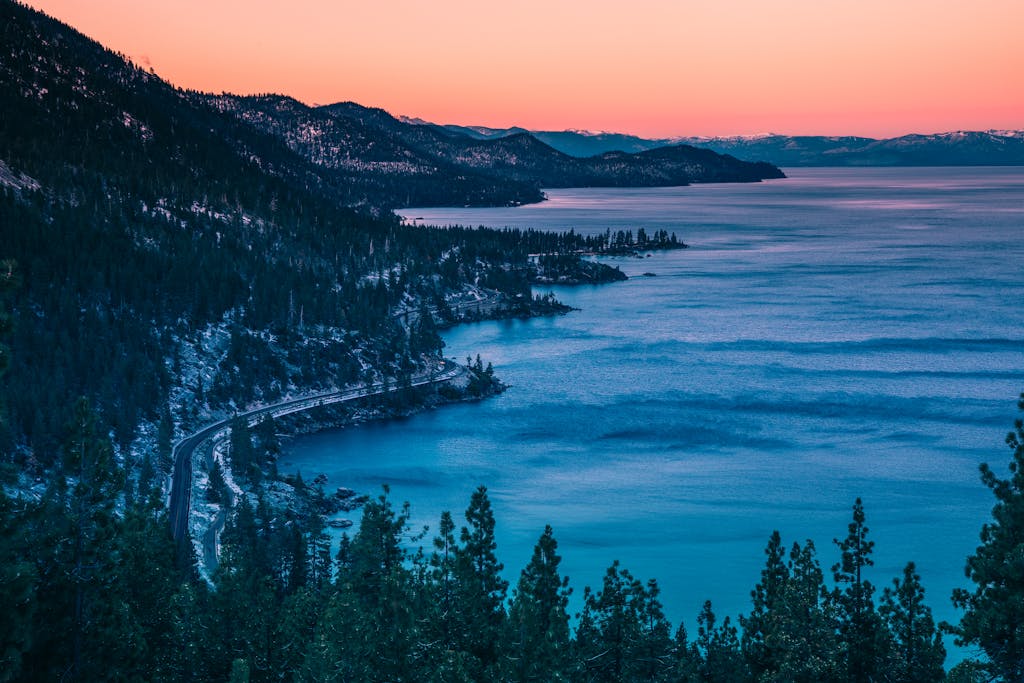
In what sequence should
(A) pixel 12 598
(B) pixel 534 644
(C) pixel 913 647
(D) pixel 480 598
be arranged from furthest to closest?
(D) pixel 480 598 → (C) pixel 913 647 → (B) pixel 534 644 → (A) pixel 12 598

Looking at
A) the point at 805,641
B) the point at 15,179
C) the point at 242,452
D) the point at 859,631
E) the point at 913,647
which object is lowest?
the point at 242,452

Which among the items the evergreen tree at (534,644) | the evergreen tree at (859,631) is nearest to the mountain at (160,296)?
the evergreen tree at (534,644)

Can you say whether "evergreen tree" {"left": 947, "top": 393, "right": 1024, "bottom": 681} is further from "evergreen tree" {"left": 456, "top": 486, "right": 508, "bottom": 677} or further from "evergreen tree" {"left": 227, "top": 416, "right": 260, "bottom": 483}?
"evergreen tree" {"left": 227, "top": 416, "right": 260, "bottom": 483}

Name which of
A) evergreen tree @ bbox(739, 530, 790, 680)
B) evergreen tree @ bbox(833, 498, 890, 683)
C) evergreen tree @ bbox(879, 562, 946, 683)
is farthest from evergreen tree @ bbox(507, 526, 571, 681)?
evergreen tree @ bbox(879, 562, 946, 683)

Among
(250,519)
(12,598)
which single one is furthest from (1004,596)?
(250,519)

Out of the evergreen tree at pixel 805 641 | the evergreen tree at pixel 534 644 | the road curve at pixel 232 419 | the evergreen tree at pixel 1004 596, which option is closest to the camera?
the evergreen tree at pixel 1004 596

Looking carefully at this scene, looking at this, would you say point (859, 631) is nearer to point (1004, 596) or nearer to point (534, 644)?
point (1004, 596)

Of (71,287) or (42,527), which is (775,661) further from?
(71,287)

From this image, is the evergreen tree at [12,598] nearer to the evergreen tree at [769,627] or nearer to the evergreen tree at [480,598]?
the evergreen tree at [480,598]
